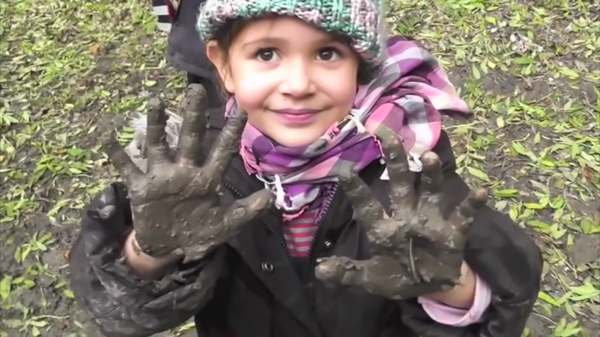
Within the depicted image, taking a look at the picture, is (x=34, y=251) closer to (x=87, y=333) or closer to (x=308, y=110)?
(x=87, y=333)

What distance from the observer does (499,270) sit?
59.2 inches

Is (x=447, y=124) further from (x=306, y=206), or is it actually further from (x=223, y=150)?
(x=223, y=150)

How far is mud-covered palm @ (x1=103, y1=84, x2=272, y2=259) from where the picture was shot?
1.27m

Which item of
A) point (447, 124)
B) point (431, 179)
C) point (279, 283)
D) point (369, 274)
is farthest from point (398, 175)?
point (447, 124)

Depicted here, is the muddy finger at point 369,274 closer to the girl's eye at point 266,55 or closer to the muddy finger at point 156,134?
the muddy finger at point 156,134

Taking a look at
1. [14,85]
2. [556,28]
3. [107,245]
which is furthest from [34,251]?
[556,28]

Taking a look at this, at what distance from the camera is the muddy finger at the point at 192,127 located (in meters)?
1.27

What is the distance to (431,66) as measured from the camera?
172cm

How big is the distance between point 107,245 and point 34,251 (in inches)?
63.8

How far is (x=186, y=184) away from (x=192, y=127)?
92 millimetres

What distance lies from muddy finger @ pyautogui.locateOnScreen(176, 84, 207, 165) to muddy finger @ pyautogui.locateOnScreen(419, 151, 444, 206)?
1.18ft

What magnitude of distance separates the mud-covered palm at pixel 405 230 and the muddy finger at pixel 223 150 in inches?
7.3

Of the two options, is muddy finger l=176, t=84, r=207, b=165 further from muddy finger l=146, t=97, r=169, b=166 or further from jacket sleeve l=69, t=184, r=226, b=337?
jacket sleeve l=69, t=184, r=226, b=337

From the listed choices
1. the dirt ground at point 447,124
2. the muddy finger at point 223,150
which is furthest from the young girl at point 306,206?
the dirt ground at point 447,124
